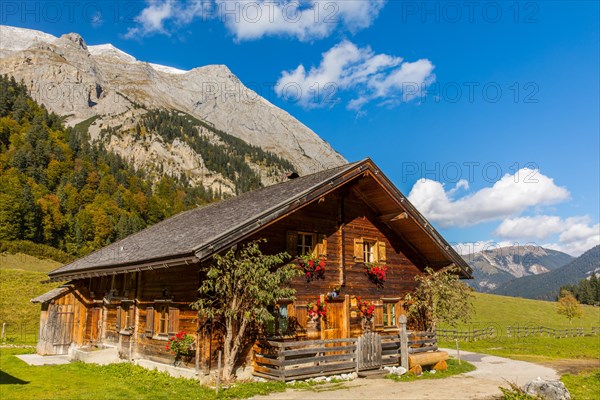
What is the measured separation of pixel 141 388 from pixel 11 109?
157 m

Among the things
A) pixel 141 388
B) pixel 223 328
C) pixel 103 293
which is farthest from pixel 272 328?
pixel 103 293

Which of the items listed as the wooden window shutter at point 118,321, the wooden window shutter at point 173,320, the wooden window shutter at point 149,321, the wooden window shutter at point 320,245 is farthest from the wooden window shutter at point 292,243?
the wooden window shutter at point 118,321

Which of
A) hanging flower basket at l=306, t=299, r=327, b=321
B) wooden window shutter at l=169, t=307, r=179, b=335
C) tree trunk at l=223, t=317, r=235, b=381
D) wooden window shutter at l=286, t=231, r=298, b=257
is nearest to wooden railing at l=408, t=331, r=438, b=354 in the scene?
hanging flower basket at l=306, t=299, r=327, b=321

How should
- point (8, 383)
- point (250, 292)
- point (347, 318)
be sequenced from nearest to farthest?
1. point (250, 292)
2. point (8, 383)
3. point (347, 318)

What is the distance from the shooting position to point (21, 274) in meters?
51.3

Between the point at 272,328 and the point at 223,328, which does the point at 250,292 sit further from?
the point at 272,328

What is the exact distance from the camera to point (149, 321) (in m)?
18.5

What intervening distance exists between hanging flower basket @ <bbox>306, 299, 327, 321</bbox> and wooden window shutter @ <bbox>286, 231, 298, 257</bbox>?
7.02ft

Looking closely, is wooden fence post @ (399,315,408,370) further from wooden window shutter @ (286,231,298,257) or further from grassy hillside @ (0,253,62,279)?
grassy hillside @ (0,253,62,279)

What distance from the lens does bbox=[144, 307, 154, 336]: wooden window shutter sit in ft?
60.2

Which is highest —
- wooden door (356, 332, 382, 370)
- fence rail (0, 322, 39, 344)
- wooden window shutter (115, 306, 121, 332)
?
wooden window shutter (115, 306, 121, 332)

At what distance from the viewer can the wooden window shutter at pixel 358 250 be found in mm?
21141

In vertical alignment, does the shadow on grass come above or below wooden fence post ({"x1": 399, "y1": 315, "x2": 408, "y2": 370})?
below

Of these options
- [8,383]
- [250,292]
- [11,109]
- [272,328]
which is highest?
[11,109]
